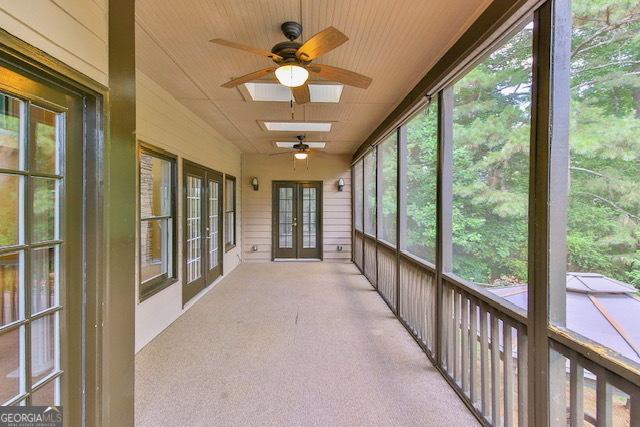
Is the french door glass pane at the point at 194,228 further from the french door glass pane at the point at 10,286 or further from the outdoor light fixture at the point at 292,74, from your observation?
the french door glass pane at the point at 10,286

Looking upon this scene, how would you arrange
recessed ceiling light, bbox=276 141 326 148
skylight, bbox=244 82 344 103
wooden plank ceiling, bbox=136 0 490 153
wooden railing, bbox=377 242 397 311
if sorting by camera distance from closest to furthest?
wooden plank ceiling, bbox=136 0 490 153 < skylight, bbox=244 82 344 103 < wooden railing, bbox=377 242 397 311 < recessed ceiling light, bbox=276 141 326 148

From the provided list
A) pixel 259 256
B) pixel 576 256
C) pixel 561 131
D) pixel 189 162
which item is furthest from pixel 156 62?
pixel 259 256

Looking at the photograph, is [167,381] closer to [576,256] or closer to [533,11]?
[576,256]

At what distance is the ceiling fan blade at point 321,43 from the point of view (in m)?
1.94

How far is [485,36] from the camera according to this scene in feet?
6.84

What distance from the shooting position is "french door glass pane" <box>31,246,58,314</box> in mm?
1442

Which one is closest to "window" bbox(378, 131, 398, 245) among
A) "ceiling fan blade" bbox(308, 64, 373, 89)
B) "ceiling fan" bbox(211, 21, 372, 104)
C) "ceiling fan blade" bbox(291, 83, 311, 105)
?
"ceiling fan blade" bbox(291, 83, 311, 105)

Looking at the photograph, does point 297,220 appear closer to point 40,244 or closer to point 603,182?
point 40,244

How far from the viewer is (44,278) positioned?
4.90ft

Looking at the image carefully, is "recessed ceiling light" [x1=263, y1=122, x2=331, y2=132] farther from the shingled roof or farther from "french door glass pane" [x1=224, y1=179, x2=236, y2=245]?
the shingled roof

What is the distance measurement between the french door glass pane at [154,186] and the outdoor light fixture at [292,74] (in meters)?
2.01

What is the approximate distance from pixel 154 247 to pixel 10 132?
9.03 ft

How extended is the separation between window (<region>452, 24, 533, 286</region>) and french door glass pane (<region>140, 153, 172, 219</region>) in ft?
10.6

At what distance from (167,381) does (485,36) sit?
3514 mm
